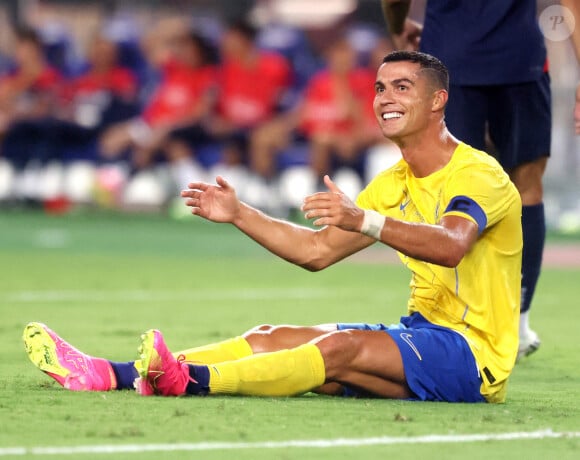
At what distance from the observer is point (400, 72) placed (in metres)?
5.53

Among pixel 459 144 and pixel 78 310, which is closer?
pixel 459 144

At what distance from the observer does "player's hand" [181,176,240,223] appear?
551cm

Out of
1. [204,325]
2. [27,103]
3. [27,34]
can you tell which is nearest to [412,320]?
[204,325]

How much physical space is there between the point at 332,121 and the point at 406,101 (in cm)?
1138

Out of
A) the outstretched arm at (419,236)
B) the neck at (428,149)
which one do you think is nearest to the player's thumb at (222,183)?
the outstretched arm at (419,236)

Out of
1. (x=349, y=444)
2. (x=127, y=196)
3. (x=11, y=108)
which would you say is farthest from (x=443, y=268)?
(x=11, y=108)

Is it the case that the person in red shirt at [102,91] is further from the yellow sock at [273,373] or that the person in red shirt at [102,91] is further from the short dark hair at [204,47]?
the yellow sock at [273,373]

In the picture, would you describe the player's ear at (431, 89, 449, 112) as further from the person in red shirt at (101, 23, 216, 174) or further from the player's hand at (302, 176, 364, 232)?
the person in red shirt at (101, 23, 216, 174)

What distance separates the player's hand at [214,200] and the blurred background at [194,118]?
10.9m

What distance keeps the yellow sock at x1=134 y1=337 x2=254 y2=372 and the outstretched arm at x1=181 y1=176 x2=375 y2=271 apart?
1.22ft

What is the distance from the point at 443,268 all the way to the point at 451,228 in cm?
39

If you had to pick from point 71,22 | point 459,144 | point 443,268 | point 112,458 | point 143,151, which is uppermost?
point 71,22

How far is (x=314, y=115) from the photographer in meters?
16.9

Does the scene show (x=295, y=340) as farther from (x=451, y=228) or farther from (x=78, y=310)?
(x=78, y=310)
